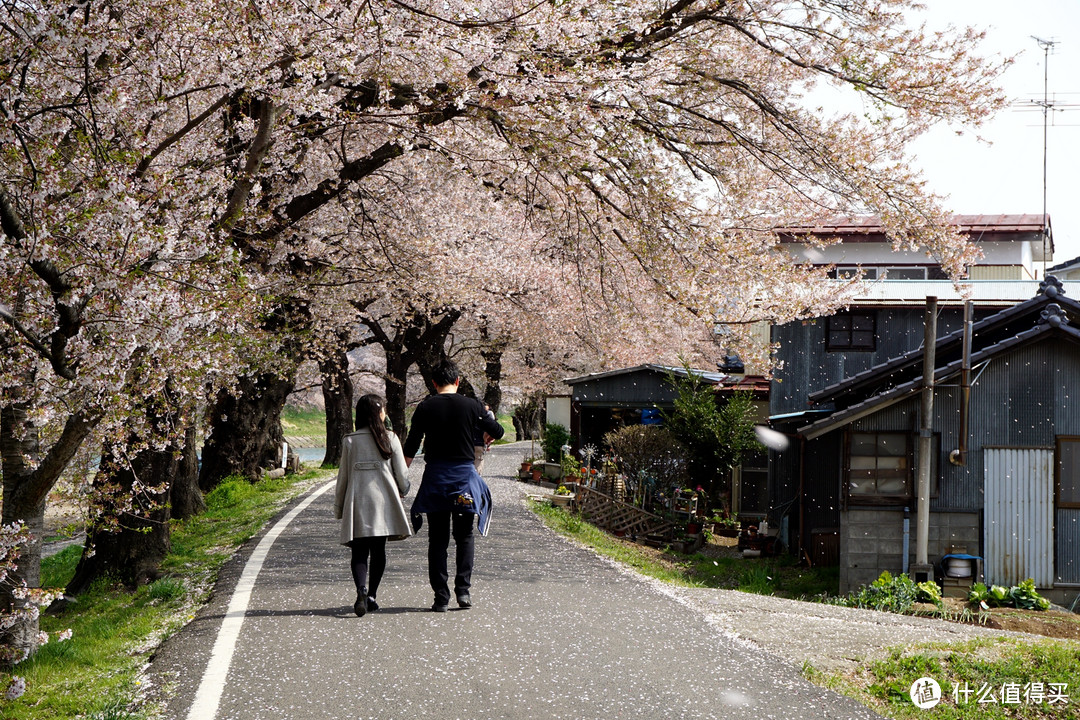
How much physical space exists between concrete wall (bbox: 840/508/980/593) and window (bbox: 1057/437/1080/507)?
1.43 meters

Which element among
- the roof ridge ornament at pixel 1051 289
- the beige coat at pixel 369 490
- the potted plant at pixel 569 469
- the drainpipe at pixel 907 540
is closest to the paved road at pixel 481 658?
the beige coat at pixel 369 490

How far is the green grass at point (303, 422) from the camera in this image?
7175cm

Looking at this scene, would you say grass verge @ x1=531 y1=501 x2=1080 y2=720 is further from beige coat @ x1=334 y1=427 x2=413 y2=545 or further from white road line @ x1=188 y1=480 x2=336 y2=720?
white road line @ x1=188 y1=480 x2=336 y2=720

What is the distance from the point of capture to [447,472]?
791 cm

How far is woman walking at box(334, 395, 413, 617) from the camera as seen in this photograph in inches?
310

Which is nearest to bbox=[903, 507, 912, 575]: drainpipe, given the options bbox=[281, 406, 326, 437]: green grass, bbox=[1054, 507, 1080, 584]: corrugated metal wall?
bbox=[1054, 507, 1080, 584]: corrugated metal wall

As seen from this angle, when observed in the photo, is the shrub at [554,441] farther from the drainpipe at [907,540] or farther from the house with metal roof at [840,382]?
the drainpipe at [907,540]

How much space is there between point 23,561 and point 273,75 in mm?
5008

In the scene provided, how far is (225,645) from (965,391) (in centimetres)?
1231

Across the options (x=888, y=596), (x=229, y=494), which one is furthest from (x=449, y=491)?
(x=229, y=494)

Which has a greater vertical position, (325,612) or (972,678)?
(325,612)

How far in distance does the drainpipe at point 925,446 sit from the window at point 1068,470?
219 centimetres

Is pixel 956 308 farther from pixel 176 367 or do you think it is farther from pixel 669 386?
pixel 176 367

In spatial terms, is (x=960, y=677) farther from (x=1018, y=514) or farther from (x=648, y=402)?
(x=648, y=402)
